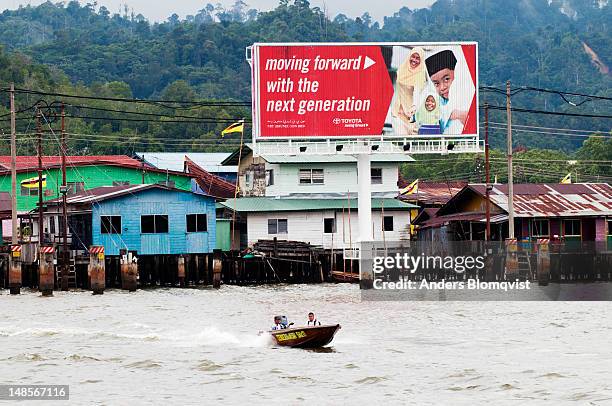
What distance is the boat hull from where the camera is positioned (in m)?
40.3

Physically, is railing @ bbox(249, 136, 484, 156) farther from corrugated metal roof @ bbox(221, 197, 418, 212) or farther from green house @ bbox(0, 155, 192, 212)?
green house @ bbox(0, 155, 192, 212)

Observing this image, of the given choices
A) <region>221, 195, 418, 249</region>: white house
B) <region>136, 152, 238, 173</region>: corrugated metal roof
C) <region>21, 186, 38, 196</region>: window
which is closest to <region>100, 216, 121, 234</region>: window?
<region>221, 195, 418, 249</region>: white house

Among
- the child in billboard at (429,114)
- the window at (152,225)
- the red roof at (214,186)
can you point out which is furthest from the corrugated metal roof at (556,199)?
the window at (152,225)

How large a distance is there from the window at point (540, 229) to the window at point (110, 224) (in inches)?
951

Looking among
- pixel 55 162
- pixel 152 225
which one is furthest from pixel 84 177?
pixel 152 225

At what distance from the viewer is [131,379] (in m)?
35.5

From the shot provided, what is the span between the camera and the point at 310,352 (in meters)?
40.3

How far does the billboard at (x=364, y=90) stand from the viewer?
68125mm

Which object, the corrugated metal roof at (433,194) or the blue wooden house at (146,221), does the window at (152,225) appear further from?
the corrugated metal roof at (433,194)

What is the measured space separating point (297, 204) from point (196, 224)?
9211 mm

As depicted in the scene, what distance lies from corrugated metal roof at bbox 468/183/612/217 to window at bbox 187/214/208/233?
1731 cm

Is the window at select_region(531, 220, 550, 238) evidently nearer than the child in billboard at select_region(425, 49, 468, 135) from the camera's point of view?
No

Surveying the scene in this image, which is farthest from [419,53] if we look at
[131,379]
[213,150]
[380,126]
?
[213,150]

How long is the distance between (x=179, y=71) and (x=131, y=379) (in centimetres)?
15526
